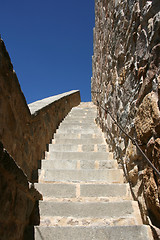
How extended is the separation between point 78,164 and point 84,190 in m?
0.55

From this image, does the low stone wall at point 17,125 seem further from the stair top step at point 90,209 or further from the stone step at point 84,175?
the stair top step at point 90,209

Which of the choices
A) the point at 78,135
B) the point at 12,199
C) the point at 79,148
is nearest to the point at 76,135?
the point at 78,135

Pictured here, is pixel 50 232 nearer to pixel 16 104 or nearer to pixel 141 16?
pixel 16 104

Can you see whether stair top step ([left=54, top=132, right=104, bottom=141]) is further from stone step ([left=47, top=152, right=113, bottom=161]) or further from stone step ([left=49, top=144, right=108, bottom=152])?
stone step ([left=47, top=152, right=113, bottom=161])

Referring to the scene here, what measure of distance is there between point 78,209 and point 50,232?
0.37m

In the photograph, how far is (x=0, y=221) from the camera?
98 cm

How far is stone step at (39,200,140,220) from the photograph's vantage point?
5.70 feet

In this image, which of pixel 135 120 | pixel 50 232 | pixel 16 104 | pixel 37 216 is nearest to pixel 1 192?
pixel 50 232

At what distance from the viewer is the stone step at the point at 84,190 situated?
201 cm

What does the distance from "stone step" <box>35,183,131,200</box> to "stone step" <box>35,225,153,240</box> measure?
0.49 m

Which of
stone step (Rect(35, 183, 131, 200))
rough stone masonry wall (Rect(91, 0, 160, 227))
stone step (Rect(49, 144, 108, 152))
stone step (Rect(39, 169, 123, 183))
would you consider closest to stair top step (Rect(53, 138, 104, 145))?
stone step (Rect(49, 144, 108, 152))

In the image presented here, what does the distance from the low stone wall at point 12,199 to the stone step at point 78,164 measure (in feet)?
3.63

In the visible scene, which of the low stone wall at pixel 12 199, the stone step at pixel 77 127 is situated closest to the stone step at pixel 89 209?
the low stone wall at pixel 12 199

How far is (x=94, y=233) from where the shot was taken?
1.48m
